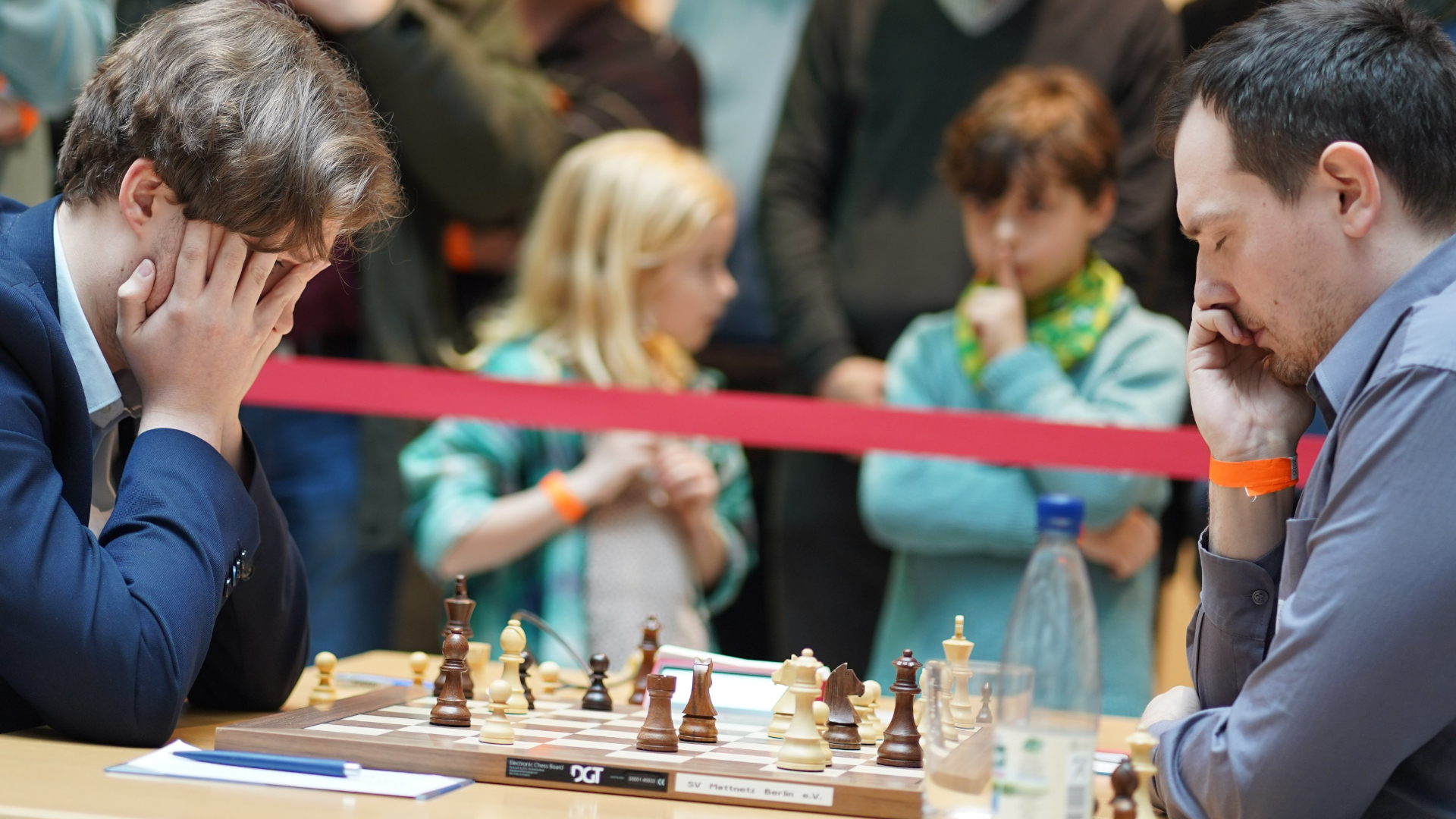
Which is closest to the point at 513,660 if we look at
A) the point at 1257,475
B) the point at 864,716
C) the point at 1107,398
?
the point at 864,716

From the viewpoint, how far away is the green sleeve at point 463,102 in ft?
11.7

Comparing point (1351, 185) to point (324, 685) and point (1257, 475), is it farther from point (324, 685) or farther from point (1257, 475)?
point (324, 685)

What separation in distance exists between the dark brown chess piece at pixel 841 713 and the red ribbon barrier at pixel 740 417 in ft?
5.41

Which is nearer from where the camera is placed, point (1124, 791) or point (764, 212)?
point (1124, 791)

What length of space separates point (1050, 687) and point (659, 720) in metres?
0.46

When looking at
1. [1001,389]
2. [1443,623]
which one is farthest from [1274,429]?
[1001,389]

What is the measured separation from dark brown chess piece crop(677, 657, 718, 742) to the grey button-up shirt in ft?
1.60

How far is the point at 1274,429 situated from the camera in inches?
62.5

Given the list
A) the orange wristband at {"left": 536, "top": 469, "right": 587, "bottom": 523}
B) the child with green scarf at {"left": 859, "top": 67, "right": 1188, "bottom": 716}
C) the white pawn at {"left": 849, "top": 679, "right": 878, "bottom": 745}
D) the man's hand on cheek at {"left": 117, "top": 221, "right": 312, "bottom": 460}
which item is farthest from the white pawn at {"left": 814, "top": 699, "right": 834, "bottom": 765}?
the orange wristband at {"left": 536, "top": 469, "right": 587, "bottom": 523}

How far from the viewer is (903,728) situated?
1.54m

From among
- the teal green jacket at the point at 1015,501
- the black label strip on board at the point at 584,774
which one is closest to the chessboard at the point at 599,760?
the black label strip on board at the point at 584,774

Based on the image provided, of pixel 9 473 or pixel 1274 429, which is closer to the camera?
pixel 9 473

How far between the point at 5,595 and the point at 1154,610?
2.59 meters

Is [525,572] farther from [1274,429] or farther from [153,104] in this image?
[1274,429]
